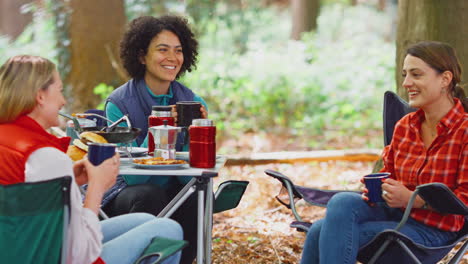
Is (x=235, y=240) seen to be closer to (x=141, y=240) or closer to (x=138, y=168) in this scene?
(x=138, y=168)

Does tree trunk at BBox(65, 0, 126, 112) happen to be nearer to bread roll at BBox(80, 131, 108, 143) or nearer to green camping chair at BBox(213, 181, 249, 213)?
green camping chair at BBox(213, 181, 249, 213)

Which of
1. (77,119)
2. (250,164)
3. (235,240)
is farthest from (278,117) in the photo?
(77,119)

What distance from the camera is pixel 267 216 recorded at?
16.4 feet

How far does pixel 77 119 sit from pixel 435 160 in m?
1.65

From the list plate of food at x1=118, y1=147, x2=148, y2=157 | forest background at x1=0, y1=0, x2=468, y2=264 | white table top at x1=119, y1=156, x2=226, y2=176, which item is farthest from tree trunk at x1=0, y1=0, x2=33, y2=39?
white table top at x1=119, y1=156, x2=226, y2=176

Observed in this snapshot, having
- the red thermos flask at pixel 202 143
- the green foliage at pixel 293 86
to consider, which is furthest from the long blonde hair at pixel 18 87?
the green foliage at pixel 293 86

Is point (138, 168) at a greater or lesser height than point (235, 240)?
greater

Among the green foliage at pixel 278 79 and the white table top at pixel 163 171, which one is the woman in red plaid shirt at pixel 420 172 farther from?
the green foliage at pixel 278 79

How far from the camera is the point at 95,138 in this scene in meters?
2.78

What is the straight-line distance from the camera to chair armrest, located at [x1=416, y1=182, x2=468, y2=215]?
2.58m

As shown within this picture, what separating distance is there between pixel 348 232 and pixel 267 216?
2.23 m

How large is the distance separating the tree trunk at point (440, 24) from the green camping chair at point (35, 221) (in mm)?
2926

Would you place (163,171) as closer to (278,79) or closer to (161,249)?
(161,249)

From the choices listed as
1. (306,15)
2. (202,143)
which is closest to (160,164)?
(202,143)
